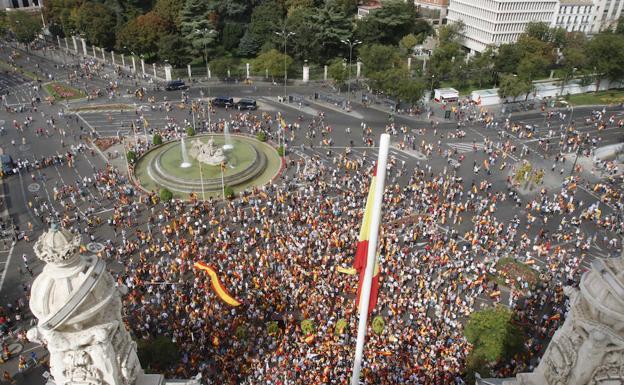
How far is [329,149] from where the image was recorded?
189 ft

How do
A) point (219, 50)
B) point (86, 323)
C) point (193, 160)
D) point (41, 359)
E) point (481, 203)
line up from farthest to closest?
point (219, 50) < point (193, 160) < point (481, 203) < point (41, 359) < point (86, 323)

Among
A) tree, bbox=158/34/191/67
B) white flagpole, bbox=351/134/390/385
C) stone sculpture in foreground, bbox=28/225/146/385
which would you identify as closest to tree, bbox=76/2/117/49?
tree, bbox=158/34/191/67

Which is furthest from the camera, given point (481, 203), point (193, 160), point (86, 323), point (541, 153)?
point (541, 153)

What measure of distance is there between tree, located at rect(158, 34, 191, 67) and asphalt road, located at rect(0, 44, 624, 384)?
6.90 metres

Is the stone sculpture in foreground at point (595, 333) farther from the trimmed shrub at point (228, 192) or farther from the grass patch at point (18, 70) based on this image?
the grass patch at point (18, 70)

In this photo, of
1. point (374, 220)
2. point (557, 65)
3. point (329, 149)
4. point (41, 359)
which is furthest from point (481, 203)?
point (557, 65)

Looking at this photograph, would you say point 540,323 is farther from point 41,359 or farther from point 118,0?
point 118,0

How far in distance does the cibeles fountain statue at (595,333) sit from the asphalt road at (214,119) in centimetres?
2856

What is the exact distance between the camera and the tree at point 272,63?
3014 inches

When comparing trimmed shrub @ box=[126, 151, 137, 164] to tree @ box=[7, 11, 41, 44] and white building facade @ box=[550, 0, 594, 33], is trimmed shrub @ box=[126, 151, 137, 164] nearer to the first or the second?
tree @ box=[7, 11, 41, 44]

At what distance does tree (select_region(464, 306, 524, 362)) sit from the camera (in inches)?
1071

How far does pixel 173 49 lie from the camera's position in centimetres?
7969

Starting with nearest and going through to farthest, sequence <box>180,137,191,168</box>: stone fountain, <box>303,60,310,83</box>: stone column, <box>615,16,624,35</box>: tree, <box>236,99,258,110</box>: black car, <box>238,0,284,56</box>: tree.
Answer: <box>180,137,191,168</box>: stone fountain → <box>236,99,258,110</box>: black car → <box>303,60,310,83</box>: stone column → <box>238,0,284,56</box>: tree → <box>615,16,624,35</box>: tree

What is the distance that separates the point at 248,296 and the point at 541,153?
41.0m
